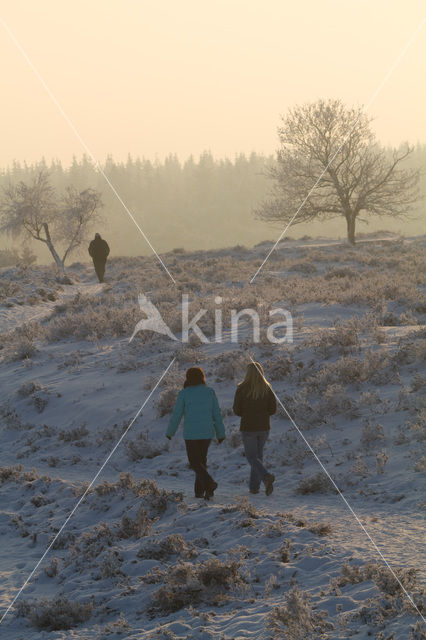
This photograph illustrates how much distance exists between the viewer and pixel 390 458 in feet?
26.1

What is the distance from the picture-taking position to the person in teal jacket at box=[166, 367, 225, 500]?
7660 mm

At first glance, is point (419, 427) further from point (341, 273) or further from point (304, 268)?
point (304, 268)

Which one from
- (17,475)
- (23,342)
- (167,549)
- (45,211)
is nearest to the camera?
(167,549)

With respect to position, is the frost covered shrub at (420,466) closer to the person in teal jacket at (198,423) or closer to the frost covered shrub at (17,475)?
the person in teal jacket at (198,423)

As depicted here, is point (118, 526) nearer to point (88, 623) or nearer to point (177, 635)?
point (88, 623)

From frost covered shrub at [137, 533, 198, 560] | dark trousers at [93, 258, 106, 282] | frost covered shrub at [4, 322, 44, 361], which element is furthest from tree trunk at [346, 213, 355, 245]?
frost covered shrub at [137, 533, 198, 560]

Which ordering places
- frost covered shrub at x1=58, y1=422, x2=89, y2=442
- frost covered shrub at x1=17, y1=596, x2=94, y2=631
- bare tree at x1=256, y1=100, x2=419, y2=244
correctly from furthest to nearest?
1. bare tree at x1=256, y1=100, x2=419, y2=244
2. frost covered shrub at x1=58, y1=422, x2=89, y2=442
3. frost covered shrub at x1=17, y1=596, x2=94, y2=631

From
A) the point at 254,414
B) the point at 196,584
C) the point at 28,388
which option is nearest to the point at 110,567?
the point at 196,584

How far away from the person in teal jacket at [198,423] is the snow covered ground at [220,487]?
36 cm

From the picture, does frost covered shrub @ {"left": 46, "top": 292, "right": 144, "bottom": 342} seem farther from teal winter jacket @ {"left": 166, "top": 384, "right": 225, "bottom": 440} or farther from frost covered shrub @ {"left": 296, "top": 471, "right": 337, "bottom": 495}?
frost covered shrub @ {"left": 296, "top": 471, "right": 337, "bottom": 495}

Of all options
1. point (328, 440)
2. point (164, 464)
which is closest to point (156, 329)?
point (164, 464)

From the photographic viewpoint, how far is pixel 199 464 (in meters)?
7.63

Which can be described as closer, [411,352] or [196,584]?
[196,584]

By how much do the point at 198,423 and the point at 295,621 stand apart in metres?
3.54
